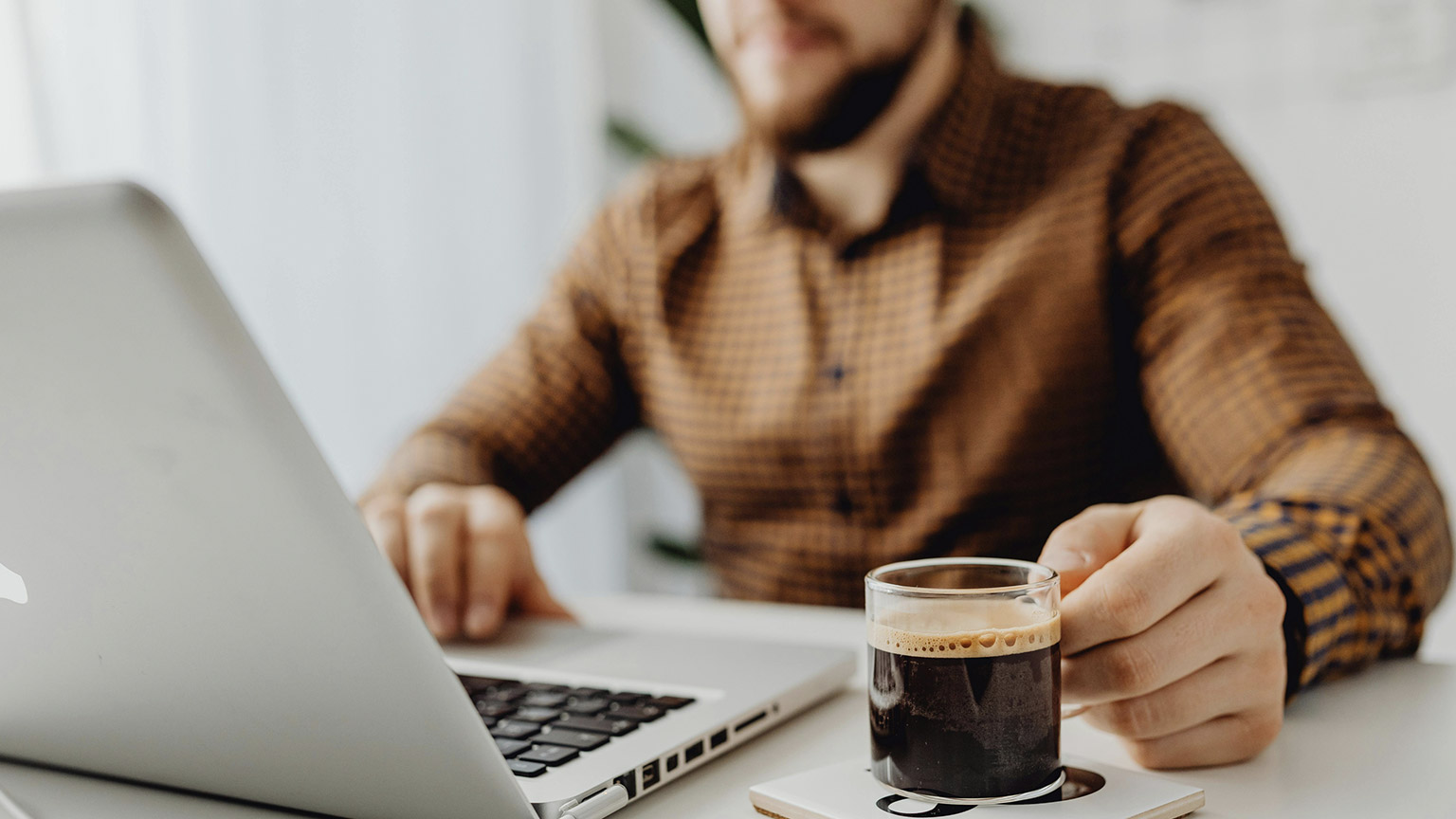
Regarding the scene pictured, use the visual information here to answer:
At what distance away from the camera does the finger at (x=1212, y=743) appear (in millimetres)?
507

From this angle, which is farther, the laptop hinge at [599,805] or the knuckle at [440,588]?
the knuckle at [440,588]

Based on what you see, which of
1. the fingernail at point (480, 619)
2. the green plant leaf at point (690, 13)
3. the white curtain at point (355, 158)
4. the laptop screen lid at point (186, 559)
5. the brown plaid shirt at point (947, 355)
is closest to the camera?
the laptop screen lid at point (186, 559)

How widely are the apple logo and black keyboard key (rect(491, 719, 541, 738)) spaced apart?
20cm

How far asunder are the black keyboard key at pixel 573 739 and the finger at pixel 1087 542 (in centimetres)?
22

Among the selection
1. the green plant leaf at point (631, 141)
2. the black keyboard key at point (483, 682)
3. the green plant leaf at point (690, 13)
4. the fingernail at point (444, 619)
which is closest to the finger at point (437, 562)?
the fingernail at point (444, 619)

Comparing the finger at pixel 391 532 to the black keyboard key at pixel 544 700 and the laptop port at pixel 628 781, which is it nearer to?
the black keyboard key at pixel 544 700

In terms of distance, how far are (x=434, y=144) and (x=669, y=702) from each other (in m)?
1.71

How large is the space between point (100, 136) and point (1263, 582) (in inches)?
59.6

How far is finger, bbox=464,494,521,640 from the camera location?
30.6 inches

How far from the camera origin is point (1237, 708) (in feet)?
1.68

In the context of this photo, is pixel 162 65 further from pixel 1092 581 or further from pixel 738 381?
pixel 1092 581

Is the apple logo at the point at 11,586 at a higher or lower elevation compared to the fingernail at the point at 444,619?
higher

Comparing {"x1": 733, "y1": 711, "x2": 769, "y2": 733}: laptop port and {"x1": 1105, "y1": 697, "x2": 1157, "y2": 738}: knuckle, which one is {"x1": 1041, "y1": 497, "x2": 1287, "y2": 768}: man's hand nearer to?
{"x1": 1105, "y1": 697, "x2": 1157, "y2": 738}: knuckle

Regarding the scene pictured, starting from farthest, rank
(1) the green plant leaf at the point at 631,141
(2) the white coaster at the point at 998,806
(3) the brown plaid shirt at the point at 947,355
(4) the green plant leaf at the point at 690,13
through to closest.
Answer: (1) the green plant leaf at the point at 631,141 → (4) the green plant leaf at the point at 690,13 → (3) the brown plaid shirt at the point at 947,355 → (2) the white coaster at the point at 998,806
